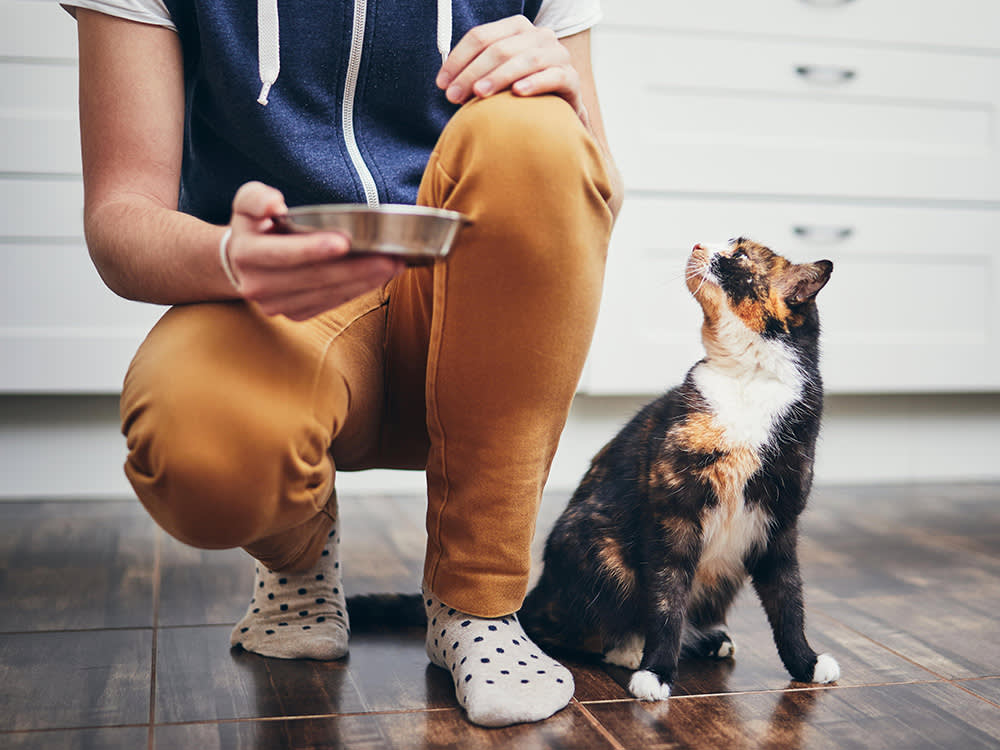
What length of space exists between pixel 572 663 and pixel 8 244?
1.38 metres

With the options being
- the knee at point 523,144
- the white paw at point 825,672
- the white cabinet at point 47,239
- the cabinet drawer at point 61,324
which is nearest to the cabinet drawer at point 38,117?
the white cabinet at point 47,239

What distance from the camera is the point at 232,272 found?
81cm

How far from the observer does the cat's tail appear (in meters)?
1.25

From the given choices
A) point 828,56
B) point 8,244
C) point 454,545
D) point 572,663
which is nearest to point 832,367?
point 828,56

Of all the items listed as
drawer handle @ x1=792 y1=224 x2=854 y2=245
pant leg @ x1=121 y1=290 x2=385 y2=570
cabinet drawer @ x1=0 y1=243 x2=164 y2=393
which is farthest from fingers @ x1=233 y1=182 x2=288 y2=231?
drawer handle @ x1=792 y1=224 x2=854 y2=245

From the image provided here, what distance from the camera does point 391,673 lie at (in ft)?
3.57

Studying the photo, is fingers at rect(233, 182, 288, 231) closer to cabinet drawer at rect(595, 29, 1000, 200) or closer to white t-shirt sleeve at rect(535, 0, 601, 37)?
white t-shirt sleeve at rect(535, 0, 601, 37)

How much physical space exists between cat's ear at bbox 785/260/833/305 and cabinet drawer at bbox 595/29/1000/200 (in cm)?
111

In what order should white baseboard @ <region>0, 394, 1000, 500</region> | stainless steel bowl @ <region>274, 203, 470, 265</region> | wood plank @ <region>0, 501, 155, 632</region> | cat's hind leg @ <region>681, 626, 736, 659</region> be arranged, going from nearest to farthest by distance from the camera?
stainless steel bowl @ <region>274, 203, 470, 265</region> < cat's hind leg @ <region>681, 626, 736, 659</region> < wood plank @ <region>0, 501, 155, 632</region> < white baseboard @ <region>0, 394, 1000, 500</region>

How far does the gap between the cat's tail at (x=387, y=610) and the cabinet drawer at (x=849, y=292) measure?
0.97 meters

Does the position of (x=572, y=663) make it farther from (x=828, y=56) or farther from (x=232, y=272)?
(x=828, y=56)

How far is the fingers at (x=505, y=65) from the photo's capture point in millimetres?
925

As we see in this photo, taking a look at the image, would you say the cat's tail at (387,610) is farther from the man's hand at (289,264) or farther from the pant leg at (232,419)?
the man's hand at (289,264)

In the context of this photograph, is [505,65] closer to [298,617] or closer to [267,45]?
[267,45]
